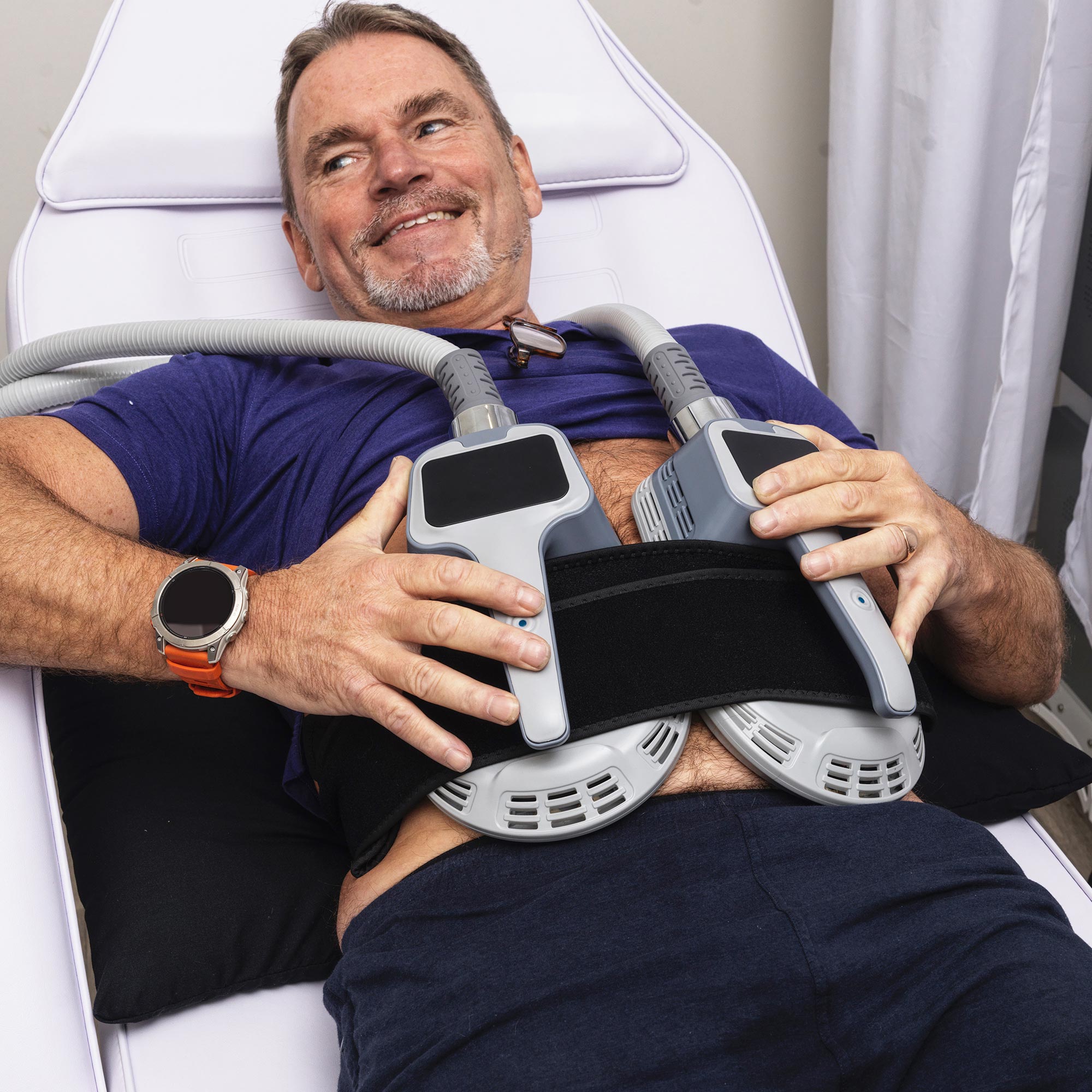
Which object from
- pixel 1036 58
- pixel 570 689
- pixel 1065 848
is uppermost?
pixel 1036 58

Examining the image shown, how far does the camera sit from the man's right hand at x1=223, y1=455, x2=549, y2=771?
75 centimetres

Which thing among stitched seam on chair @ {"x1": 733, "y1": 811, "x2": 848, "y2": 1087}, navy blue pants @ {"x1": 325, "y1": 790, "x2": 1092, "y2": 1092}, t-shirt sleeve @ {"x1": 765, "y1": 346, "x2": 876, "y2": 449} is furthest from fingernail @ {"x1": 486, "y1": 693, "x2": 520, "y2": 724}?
t-shirt sleeve @ {"x1": 765, "y1": 346, "x2": 876, "y2": 449}

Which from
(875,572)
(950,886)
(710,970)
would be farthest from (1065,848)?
(710,970)

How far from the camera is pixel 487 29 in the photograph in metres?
1.65

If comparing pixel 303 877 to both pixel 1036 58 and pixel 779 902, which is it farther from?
pixel 1036 58

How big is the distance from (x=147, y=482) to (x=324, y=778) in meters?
0.40

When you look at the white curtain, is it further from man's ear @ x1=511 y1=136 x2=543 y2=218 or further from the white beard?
the white beard

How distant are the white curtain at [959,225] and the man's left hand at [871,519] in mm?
747

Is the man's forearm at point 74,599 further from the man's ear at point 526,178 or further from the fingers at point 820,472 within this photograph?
the man's ear at point 526,178

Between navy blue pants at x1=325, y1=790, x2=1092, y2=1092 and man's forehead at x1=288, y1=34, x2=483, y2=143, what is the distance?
3.54ft

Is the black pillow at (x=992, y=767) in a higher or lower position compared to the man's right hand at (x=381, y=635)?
lower

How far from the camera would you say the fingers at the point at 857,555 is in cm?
81

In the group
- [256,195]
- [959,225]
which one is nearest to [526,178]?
Result: [256,195]

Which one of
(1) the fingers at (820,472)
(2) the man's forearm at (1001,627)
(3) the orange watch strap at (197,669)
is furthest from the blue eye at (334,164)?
(2) the man's forearm at (1001,627)
